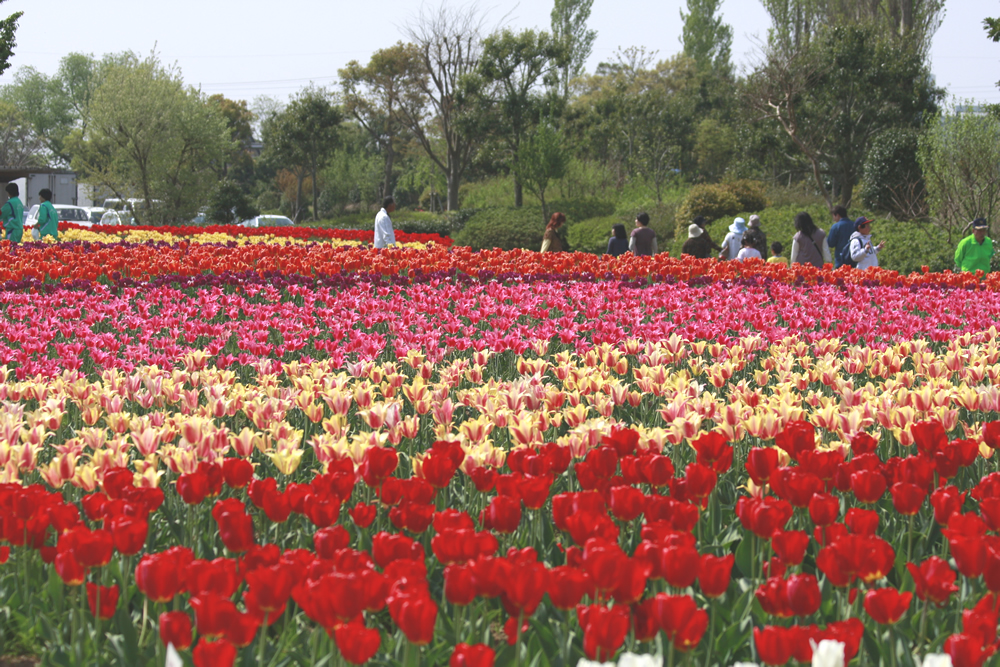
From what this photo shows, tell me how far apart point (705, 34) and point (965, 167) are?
133 feet

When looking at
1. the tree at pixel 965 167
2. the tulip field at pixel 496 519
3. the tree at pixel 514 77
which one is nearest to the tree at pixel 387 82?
the tree at pixel 514 77

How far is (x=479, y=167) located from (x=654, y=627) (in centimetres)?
4422

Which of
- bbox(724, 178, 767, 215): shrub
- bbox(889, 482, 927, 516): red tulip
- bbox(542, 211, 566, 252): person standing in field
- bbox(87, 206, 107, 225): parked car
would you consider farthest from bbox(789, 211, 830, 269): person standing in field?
bbox(87, 206, 107, 225): parked car

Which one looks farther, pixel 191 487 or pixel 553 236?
pixel 553 236

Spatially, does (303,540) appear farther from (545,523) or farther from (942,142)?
(942,142)

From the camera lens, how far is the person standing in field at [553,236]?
14.2 meters

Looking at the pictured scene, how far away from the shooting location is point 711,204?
1021 inches

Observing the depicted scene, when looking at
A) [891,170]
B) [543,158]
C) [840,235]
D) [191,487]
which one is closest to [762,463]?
[191,487]

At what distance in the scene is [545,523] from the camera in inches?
111

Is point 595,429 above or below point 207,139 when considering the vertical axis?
below

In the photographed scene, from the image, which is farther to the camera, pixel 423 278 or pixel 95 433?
pixel 423 278

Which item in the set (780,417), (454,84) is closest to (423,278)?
(780,417)

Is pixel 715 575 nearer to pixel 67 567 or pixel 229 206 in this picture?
pixel 67 567

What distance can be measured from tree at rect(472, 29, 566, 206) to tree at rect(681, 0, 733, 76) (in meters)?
19.1
